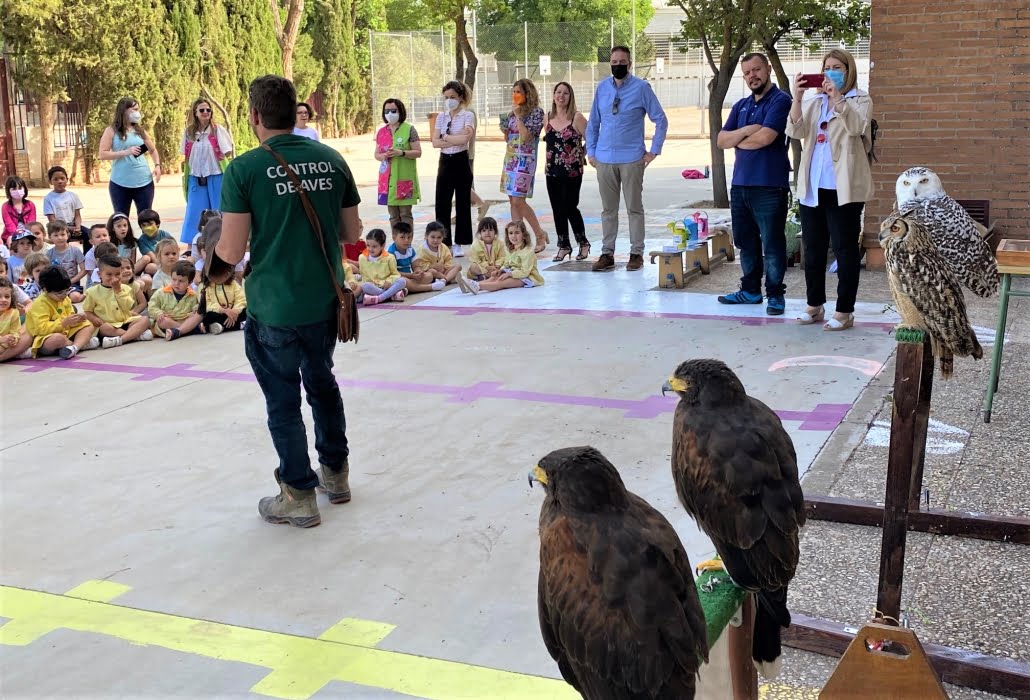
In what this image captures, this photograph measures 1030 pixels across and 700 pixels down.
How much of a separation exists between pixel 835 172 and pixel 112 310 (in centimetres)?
581

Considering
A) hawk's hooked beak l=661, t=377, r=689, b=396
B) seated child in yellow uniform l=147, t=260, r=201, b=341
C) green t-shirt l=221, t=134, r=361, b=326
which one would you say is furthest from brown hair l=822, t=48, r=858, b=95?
seated child in yellow uniform l=147, t=260, r=201, b=341

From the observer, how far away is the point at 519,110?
463 inches

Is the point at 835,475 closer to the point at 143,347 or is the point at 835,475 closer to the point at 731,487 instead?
the point at 731,487

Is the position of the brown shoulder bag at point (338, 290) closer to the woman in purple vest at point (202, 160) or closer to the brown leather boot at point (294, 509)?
the brown leather boot at point (294, 509)

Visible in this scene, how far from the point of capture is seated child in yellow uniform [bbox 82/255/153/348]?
28.6 feet

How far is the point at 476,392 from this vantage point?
7066mm

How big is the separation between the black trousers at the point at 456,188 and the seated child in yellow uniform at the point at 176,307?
3.37 m

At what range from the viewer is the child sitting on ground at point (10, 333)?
816cm

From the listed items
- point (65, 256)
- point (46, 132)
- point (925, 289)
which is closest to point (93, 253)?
point (65, 256)

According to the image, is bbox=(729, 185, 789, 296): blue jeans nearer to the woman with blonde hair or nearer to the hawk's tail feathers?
the woman with blonde hair

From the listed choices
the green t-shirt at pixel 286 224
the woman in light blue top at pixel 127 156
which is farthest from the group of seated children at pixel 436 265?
the green t-shirt at pixel 286 224

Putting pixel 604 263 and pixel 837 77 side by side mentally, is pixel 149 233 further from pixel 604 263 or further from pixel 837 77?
pixel 837 77

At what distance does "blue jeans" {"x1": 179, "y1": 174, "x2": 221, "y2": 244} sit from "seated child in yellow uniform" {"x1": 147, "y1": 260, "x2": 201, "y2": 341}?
2.43 meters

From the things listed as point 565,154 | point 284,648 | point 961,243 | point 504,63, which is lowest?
point 284,648
